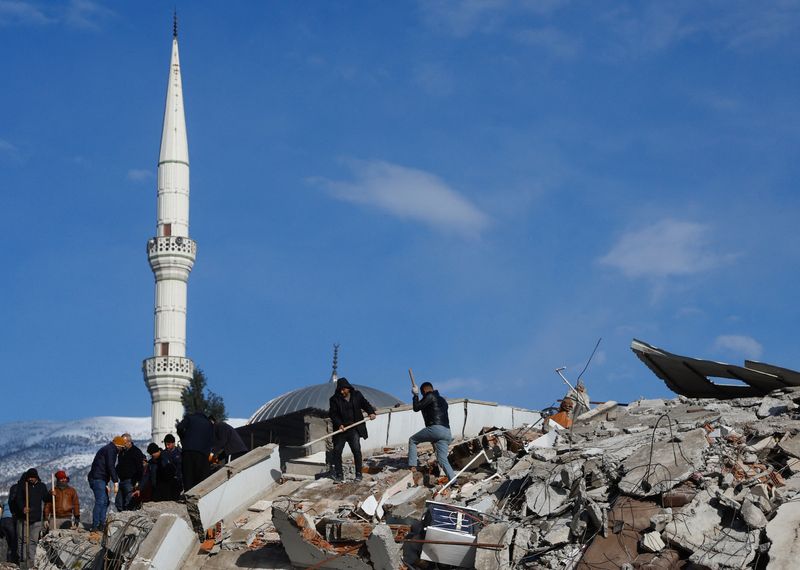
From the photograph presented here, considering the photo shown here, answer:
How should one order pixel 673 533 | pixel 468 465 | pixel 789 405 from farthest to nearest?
1. pixel 789 405
2. pixel 468 465
3. pixel 673 533

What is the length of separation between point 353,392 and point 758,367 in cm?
558

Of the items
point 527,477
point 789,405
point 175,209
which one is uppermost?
point 175,209

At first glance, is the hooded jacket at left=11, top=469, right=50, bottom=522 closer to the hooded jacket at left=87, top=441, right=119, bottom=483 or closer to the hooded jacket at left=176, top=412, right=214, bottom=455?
the hooded jacket at left=87, top=441, right=119, bottom=483

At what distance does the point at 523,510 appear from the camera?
1108 cm

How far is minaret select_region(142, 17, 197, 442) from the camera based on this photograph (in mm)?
44094

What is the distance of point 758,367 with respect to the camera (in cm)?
1514

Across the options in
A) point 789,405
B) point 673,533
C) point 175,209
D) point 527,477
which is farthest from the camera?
point 175,209

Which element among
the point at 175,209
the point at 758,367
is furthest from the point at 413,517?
the point at 175,209

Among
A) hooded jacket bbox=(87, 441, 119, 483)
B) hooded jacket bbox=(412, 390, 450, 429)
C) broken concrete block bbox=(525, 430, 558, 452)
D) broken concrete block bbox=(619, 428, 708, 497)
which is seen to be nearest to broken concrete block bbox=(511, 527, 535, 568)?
broken concrete block bbox=(619, 428, 708, 497)

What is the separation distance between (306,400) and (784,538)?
62.6 ft

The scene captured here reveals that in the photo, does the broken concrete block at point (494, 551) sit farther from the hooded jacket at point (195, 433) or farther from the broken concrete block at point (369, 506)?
the hooded jacket at point (195, 433)

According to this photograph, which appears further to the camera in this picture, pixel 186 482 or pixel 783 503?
pixel 186 482

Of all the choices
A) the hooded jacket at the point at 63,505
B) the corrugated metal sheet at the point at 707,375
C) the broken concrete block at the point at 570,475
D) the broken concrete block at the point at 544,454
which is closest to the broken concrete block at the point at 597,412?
the corrugated metal sheet at the point at 707,375

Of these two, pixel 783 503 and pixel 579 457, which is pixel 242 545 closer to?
pixel 579 457
